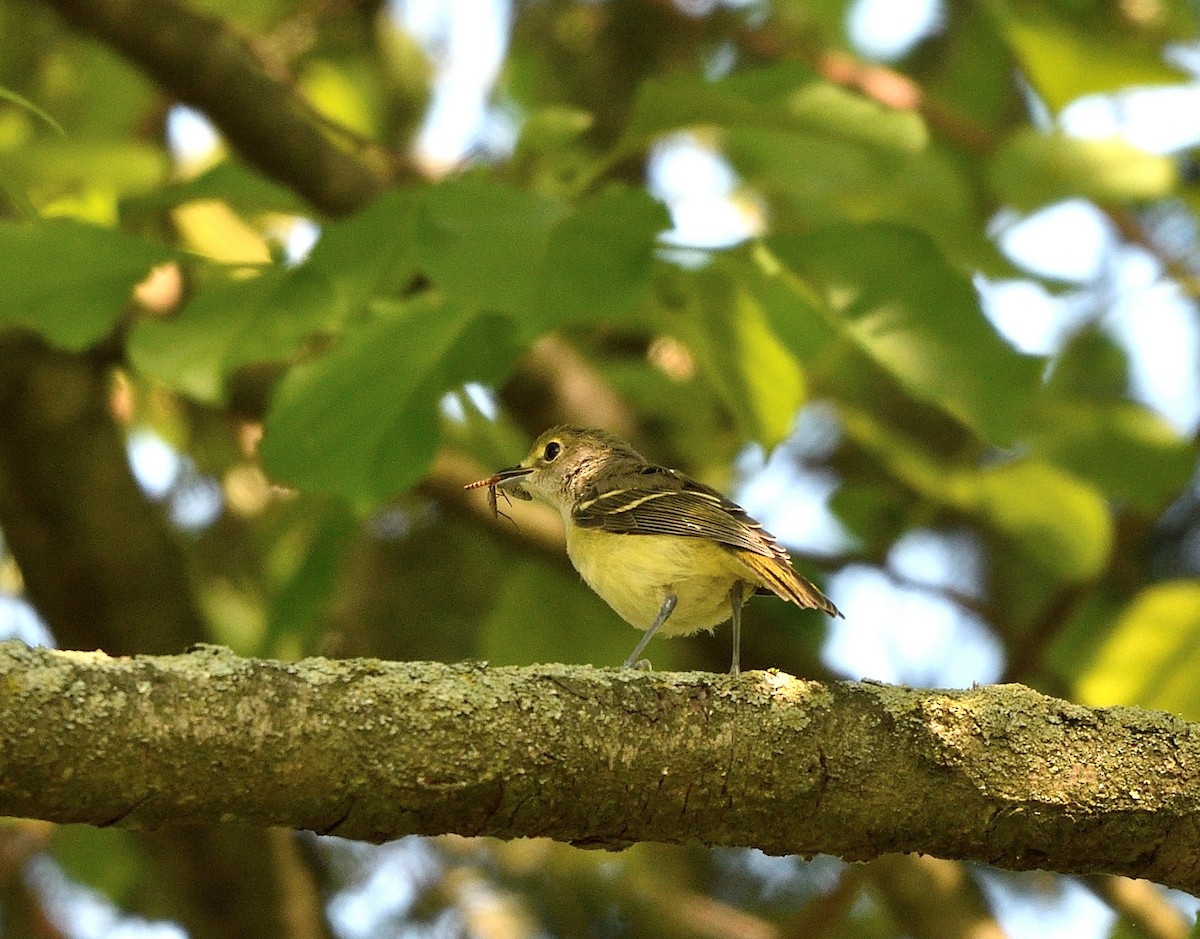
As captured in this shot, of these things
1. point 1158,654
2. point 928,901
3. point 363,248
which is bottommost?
point 928,901

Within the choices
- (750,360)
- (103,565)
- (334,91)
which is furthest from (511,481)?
(334,91)

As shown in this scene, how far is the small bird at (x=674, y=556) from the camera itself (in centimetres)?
372

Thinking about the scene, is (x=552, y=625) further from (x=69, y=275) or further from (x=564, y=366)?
(x=69, y=275)

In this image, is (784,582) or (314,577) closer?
(784,582)

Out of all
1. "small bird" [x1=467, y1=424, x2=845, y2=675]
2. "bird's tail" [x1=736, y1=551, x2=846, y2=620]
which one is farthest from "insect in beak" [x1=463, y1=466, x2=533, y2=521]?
"bird's tail" [x1=736, y1=551, x2=846, y2=620]

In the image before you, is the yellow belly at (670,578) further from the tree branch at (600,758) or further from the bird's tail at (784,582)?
the tree branch at (600,758)

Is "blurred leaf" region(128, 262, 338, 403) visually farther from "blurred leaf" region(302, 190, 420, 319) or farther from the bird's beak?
the bird's beak

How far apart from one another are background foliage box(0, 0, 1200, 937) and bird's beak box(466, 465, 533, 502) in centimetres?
21

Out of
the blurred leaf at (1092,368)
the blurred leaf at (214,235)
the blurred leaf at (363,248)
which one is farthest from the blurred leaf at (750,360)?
the blurred leaf at (1092,368)

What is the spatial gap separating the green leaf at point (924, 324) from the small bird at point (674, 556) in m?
0.61

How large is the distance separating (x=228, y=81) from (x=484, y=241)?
252 cm

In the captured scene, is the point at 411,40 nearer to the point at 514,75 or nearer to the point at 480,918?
the point at 514,75

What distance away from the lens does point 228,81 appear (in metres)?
5.46

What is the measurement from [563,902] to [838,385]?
8.06 ft
